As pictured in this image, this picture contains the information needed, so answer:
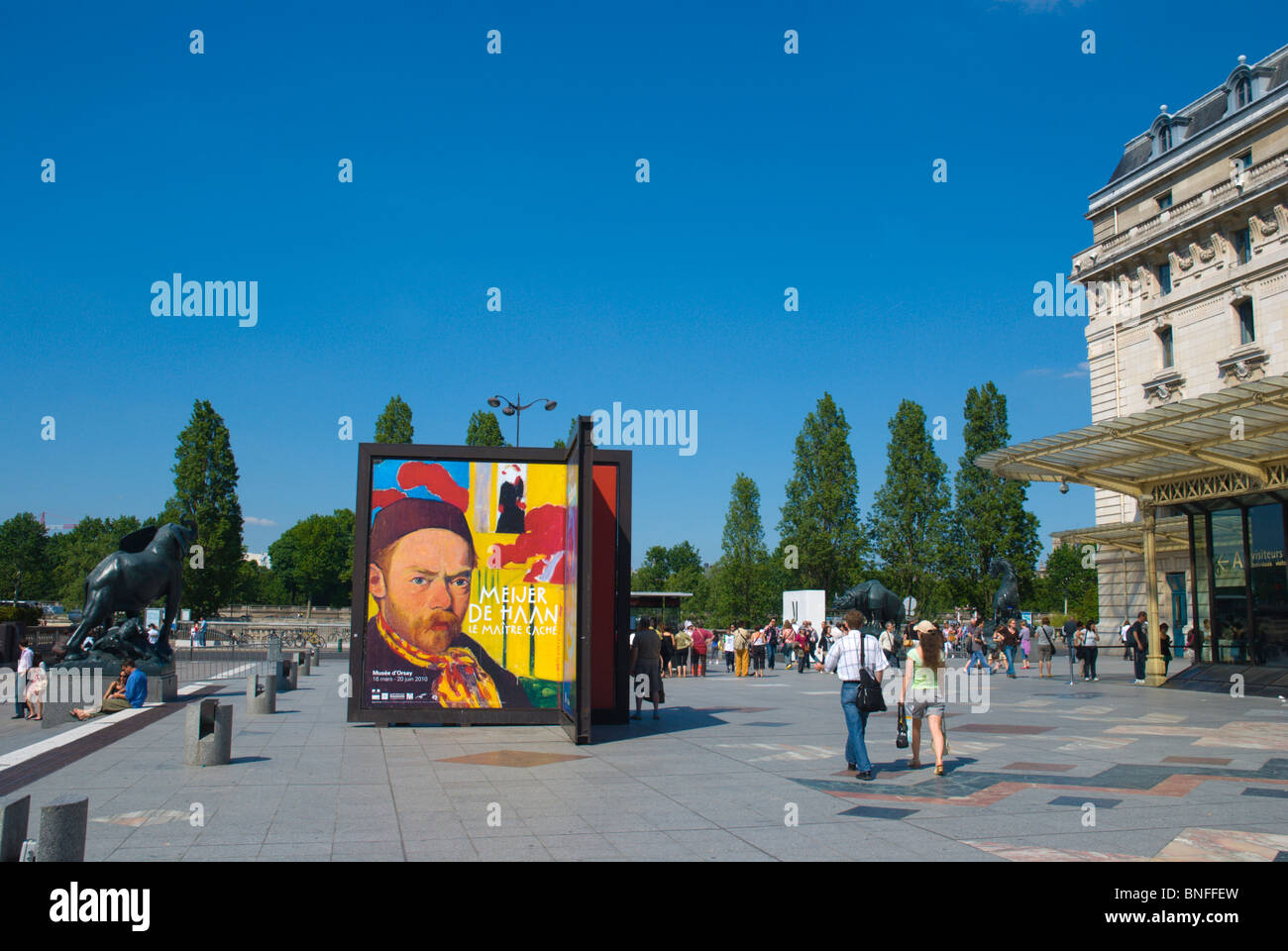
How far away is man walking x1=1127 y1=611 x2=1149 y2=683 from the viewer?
87.3ft

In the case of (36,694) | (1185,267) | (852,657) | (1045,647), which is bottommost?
(1045,647)

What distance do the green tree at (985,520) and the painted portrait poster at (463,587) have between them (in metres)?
45.9

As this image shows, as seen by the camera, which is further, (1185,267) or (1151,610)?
(1185,267)

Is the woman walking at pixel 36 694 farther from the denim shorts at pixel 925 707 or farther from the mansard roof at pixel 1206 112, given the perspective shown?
the mansard roof at pixel 1206 112

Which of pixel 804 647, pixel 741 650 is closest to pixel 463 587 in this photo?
pixel 741 650

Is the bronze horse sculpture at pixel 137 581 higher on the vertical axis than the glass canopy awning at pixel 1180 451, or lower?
lower

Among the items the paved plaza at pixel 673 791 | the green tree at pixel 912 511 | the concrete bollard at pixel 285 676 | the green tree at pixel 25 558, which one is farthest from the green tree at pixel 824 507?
the green tree at pixel 25 558

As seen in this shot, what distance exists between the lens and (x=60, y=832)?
566cm

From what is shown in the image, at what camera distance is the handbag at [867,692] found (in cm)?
1059

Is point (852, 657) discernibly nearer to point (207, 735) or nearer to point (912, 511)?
point (207, 735)

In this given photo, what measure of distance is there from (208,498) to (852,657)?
195 ft
